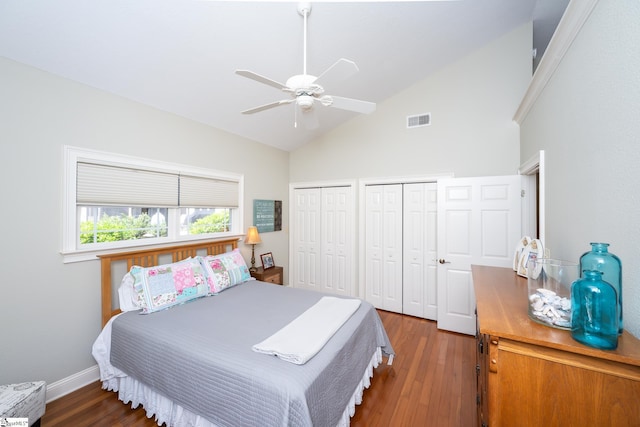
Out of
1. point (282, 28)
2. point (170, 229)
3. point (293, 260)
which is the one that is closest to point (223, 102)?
point (282, 28)

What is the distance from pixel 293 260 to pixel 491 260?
3153 millimetres

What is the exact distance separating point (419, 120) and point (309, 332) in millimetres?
3232

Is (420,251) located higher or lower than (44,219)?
lower

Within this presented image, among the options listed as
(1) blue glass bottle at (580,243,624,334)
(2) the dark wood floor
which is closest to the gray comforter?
(2) the dark wood floor

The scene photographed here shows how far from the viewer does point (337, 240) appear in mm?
4203

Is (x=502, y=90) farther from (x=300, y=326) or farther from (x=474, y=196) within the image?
(x=300, y=326)

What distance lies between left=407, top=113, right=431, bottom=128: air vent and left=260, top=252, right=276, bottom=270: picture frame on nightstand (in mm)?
3026

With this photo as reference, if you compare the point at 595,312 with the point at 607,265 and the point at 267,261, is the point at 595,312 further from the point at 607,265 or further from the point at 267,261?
the point at 267,261

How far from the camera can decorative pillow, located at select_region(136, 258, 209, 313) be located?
7.13 feet

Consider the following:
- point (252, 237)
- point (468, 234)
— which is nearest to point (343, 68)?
point (468, 234)

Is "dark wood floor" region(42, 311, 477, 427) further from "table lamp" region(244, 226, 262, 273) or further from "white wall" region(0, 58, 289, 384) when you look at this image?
"table lamp" region(244, 226, 262, 273)

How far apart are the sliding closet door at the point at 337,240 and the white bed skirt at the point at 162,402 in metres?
2.02

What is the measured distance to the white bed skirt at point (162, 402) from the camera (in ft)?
5.32

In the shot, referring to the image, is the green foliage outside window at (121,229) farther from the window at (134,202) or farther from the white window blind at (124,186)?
the white window blind at (124,186)
